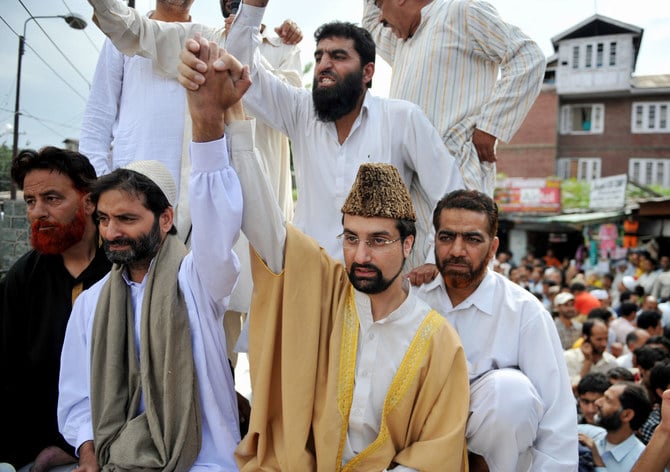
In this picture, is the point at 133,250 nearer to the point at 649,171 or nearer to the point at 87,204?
the point at 87,204

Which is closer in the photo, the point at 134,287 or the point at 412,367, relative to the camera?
the point at 412,367

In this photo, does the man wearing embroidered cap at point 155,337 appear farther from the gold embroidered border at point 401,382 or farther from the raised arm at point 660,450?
the raised arm at point 660,450

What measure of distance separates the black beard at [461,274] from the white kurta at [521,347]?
0.05m

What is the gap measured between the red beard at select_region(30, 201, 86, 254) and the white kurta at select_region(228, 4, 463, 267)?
1070mm

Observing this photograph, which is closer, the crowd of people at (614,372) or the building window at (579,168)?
the crowd of people at (614,372)

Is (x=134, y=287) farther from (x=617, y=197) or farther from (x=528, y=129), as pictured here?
(x=528, y=129)

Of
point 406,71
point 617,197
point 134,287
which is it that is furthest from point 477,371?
point 617,197

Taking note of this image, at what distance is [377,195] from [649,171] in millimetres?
30889

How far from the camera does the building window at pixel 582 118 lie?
29.1m

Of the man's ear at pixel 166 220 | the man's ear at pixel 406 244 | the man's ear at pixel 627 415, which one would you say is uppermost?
the man's ear at pixel 166 220

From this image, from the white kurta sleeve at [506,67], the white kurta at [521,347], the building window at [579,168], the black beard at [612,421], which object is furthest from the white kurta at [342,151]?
the building window at [579,168]

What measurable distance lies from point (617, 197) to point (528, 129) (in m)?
9.47

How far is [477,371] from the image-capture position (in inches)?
98.3

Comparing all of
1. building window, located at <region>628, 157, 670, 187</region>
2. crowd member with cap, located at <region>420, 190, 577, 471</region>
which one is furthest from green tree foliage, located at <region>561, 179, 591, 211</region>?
crowd member with cap, located at <region>420, 190, 577, 471</region>
